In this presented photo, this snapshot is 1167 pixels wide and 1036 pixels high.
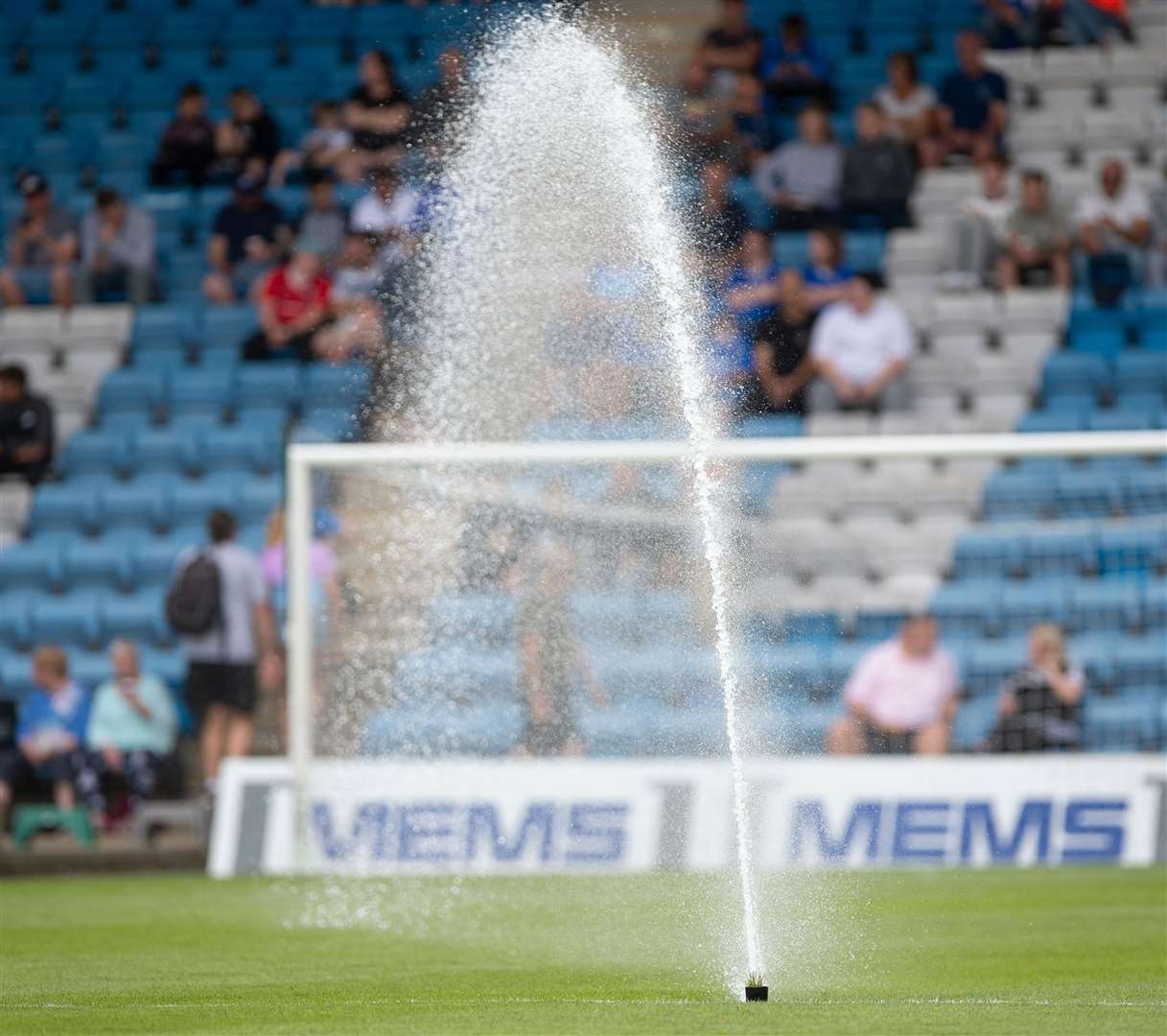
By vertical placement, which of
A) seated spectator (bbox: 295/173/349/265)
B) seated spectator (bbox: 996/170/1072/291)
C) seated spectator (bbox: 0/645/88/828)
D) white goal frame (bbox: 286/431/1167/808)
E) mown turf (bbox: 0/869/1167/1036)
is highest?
seated spectator (bbox: 295/173/349/265)

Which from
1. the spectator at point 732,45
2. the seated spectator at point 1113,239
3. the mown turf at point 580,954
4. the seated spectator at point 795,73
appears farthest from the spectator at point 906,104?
the mown turf at point 580,954

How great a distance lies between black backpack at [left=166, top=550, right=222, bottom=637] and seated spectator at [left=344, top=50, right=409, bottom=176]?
4.09 metres

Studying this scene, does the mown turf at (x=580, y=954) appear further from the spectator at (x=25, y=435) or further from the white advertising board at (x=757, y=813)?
the spectator at (x=25, y=435)

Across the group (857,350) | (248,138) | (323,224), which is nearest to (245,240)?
(323,224)

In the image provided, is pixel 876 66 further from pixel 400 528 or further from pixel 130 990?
pixel 130 990

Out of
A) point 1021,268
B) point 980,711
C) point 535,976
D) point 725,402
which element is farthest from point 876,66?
point 535,976

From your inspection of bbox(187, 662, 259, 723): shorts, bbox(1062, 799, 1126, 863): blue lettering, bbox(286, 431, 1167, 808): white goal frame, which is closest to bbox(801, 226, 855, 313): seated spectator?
bbox(286, 431, 1167, 808): white goal frame

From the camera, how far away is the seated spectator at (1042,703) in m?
14.0

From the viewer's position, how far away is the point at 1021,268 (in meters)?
17.6

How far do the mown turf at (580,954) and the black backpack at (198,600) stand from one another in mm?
2187

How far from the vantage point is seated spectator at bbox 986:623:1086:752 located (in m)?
14.0

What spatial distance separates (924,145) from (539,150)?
910 cm

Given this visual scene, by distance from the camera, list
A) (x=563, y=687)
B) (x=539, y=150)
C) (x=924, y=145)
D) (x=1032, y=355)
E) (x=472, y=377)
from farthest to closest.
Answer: (x=924, y=145) < (x=1032, y=355) < (x=472, y=377) < (x=563, y=687) < (x=539, y=150)

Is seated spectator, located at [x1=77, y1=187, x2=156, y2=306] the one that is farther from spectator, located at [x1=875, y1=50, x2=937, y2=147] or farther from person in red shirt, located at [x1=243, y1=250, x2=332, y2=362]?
spectator, located at [x1=875, y1=50, x2=937, y2=147]
